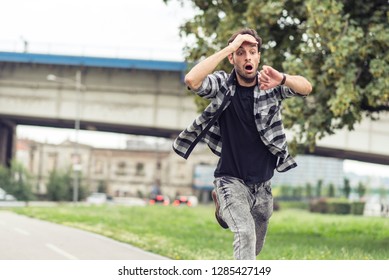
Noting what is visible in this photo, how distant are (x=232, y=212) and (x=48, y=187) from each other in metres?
48.0

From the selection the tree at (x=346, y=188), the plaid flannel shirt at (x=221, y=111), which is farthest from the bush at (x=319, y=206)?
the plaid flannel shirt at (x=221, y=111)

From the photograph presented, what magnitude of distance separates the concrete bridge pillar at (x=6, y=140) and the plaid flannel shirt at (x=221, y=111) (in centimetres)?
4678

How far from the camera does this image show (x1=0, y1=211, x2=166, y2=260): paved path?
1111 centimetres

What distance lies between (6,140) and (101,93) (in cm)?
1603

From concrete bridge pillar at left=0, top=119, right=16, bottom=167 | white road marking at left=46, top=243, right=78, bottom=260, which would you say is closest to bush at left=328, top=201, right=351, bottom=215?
concrete bridge pillar at left=0, top=119, right=16, bottom=167

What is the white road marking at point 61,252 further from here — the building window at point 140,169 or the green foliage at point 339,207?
the building window at point 140,169

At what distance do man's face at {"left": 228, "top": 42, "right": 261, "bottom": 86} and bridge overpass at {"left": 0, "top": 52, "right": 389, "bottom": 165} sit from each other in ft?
118

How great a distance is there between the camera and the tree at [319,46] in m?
13.6

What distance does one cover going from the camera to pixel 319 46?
1466 cm

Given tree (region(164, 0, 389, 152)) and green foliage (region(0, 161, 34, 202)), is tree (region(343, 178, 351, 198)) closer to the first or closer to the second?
green foliage (region(0, 161, 34, 202))
